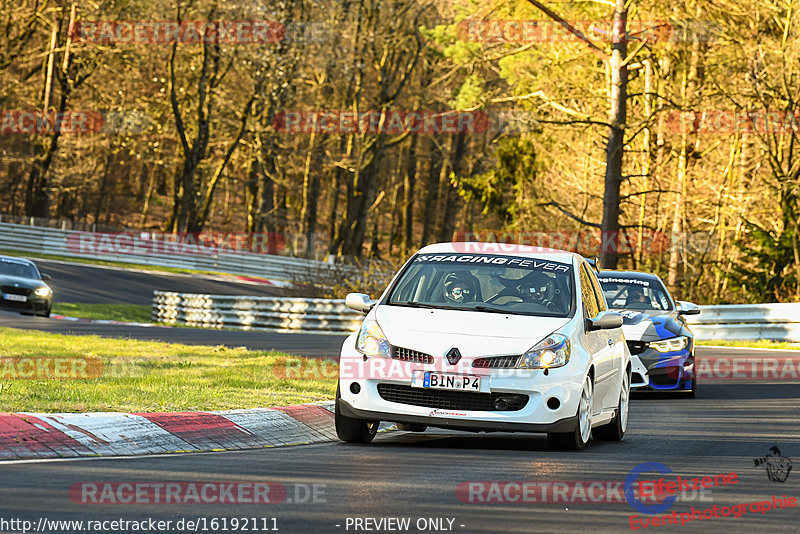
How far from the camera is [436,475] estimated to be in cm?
839

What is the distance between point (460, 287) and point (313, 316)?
20378mm

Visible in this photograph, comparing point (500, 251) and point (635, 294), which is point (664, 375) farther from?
point (500, 251)

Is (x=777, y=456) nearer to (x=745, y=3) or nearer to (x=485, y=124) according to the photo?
(x=745, y=3)

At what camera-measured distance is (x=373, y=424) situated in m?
10.7

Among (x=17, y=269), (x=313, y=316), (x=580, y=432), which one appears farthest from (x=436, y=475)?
(x=17, y=269)

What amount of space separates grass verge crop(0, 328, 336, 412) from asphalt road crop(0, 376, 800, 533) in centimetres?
162

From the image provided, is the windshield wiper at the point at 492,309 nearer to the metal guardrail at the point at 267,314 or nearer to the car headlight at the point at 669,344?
the car headlight at the point at 669,344

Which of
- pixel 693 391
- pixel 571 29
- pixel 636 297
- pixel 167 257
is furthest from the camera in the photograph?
pixel 167 257

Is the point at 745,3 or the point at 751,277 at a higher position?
the point at 745,3

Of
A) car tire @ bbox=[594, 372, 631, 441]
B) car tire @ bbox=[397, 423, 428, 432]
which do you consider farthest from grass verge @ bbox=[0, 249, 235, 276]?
car tire @ bbox=[594, 372, 631, 441]

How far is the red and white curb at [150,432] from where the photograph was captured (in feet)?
28.9

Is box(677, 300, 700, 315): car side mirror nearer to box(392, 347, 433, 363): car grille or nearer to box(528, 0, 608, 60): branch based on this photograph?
box(392, 347, 433, 363): car grille

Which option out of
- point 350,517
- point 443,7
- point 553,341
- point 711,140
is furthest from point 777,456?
point 443,7

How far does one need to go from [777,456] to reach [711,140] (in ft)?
102
